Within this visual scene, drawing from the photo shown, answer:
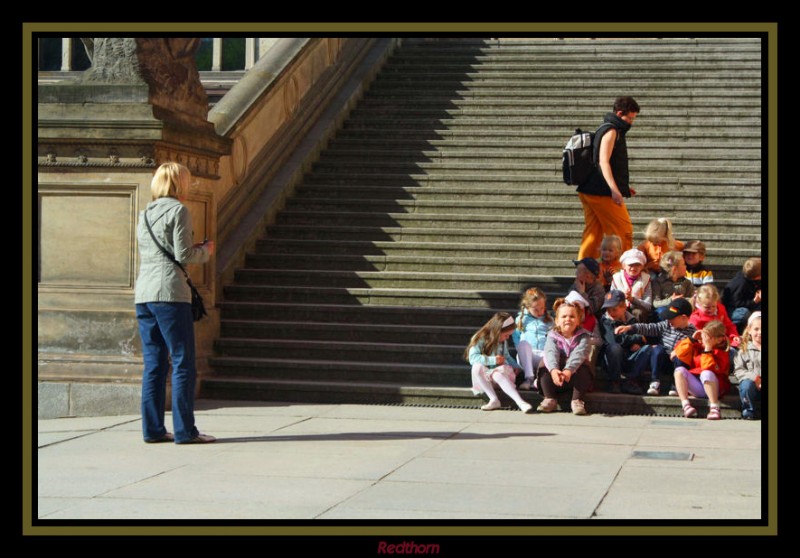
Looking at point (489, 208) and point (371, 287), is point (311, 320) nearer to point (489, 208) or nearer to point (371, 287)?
point (371, 287)

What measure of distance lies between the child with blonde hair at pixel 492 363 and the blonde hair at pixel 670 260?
1.62 meters

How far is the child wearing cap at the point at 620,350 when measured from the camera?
970 cm

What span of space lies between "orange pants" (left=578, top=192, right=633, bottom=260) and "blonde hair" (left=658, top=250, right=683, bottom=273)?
23.5 inches

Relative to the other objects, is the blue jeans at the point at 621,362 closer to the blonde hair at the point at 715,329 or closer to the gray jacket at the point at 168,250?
the blonde hair at the point at 715,329

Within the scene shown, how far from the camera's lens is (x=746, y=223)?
41.9 ft

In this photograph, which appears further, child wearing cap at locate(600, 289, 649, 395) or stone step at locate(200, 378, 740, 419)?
child wearing cap at locate(600, 289, 649, 395)

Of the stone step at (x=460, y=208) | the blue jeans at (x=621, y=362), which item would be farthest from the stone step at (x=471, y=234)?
the blue jeans at (x=621, y=362)

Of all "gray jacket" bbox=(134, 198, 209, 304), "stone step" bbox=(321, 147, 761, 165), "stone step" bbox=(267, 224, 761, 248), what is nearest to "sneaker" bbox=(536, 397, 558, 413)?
"gray jacket" bbox=(134, 198, 209, 304)

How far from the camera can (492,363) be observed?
9727 millimetres

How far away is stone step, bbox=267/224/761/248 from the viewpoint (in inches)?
498

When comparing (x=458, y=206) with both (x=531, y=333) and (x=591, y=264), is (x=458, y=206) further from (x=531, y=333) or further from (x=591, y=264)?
(x=531, y=333)

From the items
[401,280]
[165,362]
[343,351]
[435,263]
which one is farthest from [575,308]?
[165,362]

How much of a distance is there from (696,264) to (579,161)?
135cm

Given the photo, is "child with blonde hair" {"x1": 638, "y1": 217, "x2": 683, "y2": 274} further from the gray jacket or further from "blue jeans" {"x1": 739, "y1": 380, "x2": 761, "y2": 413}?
the gray jacket
